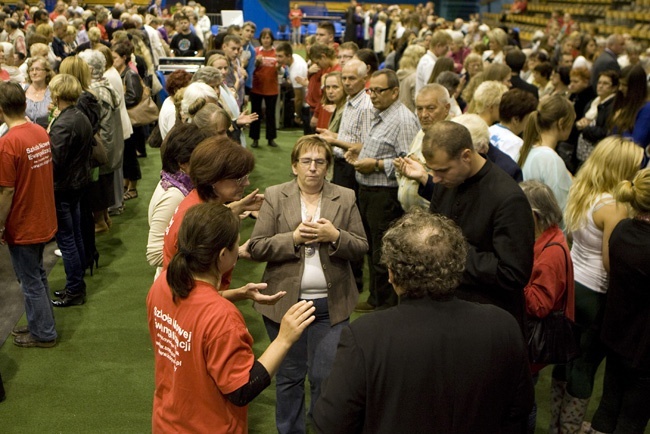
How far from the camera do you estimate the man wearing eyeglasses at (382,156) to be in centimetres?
468

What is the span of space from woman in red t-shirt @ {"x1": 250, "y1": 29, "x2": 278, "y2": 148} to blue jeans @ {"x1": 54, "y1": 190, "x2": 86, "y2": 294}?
15.6 ft

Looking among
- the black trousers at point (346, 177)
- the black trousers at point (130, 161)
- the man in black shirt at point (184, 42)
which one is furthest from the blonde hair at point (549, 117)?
the man in black shirt at point (184, 42)

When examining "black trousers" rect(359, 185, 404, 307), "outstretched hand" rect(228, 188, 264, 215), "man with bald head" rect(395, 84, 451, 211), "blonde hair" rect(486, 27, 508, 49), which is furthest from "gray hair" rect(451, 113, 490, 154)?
"blonde hair" rect(486, 27, 508, 49)

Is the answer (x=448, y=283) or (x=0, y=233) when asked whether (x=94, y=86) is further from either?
(x=448, y=283)

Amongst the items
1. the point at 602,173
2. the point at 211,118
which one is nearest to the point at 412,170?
the point at 602,173

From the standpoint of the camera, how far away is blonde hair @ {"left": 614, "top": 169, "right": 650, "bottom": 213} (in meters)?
3.03

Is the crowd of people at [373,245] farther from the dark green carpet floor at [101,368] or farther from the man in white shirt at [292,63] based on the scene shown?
the man in white shirt at [292,63]

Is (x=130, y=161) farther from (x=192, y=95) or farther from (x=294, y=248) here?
(x=294, y=248)

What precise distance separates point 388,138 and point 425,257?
2.78 metres

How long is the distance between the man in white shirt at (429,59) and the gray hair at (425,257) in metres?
5.73

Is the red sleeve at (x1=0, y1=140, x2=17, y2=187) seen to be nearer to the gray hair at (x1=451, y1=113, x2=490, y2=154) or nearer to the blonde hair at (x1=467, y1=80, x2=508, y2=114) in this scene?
the gray hair at (x1=451, y1=113, x2=490, y2=154)

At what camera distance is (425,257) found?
1.97 metres

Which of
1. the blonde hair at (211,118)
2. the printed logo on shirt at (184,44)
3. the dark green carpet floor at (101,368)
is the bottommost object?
the dark green carpet floor at (101,368)

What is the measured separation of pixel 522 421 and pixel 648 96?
4671mm
